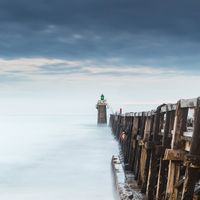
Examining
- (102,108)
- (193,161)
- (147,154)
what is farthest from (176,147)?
(102,108)

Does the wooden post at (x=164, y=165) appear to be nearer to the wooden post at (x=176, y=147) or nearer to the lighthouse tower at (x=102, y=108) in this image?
the wooden post at (x=176, y=147)

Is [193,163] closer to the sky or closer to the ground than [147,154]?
closer to the sky

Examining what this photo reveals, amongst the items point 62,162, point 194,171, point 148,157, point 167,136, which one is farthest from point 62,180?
point 194,171

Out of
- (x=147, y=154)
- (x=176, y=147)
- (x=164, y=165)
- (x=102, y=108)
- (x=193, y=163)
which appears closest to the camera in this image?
(x=193, y=163)

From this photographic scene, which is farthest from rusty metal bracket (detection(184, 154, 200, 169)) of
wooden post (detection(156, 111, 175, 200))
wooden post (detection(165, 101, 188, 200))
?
wooden post (detection(156, 111, 175, 200))

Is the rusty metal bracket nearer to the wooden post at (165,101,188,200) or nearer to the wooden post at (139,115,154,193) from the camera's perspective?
the wooden post at (165,101,188,200)

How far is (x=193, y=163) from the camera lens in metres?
5.01

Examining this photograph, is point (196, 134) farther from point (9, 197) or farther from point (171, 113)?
point (9, 197)

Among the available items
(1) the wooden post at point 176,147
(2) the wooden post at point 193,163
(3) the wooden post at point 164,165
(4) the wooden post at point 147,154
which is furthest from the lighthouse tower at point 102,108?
(2) the wooden post at point 193,163

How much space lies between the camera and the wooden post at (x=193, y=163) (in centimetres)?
502

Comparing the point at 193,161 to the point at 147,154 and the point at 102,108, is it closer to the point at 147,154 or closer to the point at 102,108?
the point at 147,154

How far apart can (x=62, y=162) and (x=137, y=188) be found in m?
13.6

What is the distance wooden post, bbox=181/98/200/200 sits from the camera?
502cm

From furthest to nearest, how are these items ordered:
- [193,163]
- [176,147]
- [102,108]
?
[102,108]
[176,147]
[193,163]
